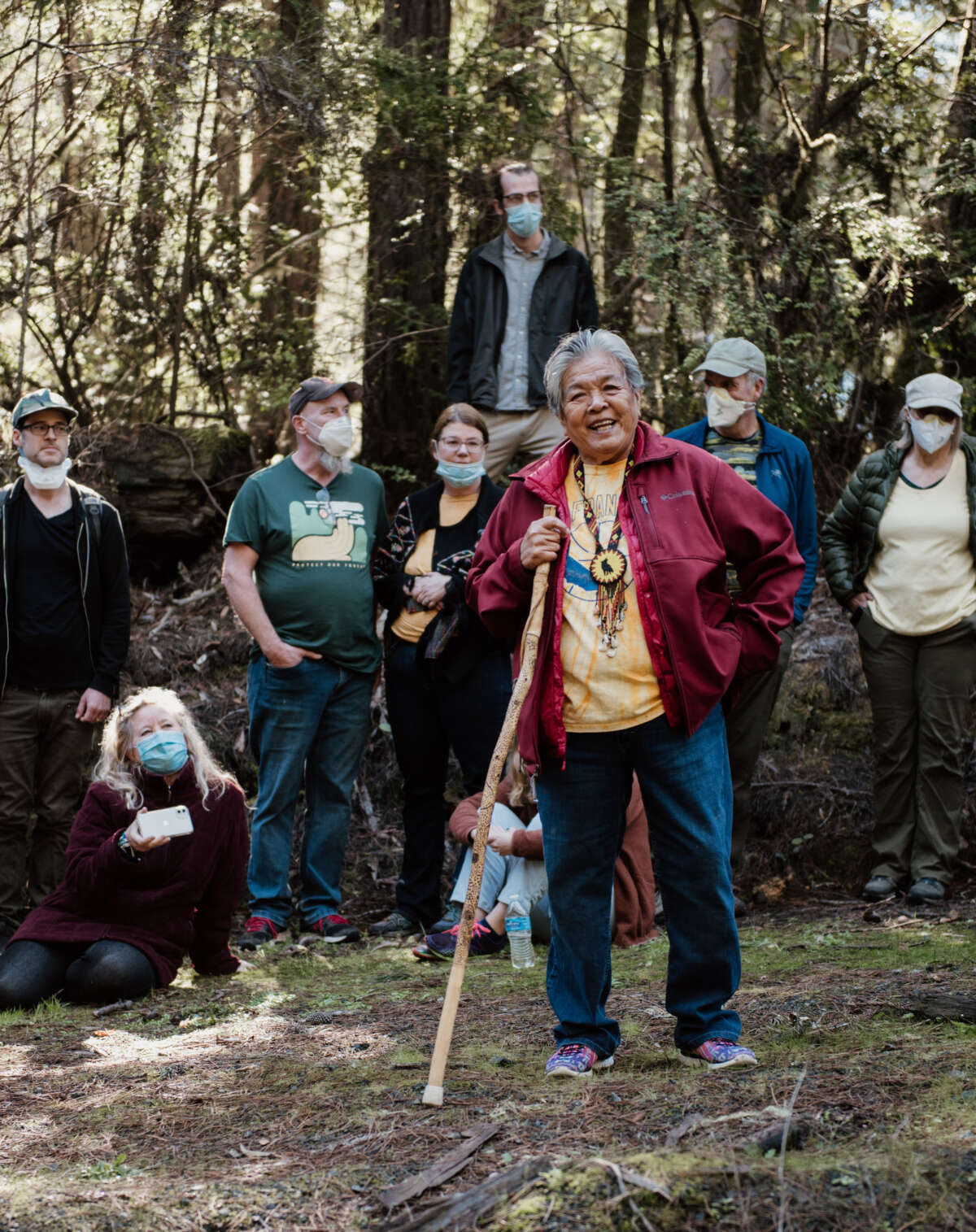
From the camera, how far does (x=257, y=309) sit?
10.4 m

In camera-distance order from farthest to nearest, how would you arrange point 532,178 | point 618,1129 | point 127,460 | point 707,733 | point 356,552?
1. point 127,460
2. point 532,178
3. point 356,552
4. point 707,733
5. point 618,1129

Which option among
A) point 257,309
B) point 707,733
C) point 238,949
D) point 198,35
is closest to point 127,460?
point 257,309

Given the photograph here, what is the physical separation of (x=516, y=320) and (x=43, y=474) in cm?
281

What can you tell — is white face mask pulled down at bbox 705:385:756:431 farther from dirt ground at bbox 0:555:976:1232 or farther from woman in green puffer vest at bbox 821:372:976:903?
dirt ground at bbox 0:555:976:1232

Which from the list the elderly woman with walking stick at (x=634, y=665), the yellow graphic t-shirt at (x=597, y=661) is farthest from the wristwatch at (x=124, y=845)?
the yellow graphic t-shirt at (x=597, y=661)

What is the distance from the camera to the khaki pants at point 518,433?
7.76 m

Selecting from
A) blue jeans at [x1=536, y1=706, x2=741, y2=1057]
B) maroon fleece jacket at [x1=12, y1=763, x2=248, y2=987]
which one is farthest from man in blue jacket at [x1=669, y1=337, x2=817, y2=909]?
blue jeans at [x1=536, y1=706, x2=741, y2=1057]

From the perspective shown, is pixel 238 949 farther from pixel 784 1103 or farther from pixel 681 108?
pixel 681 108

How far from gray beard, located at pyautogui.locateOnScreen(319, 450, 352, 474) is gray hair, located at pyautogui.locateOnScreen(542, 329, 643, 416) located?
9.80 feet

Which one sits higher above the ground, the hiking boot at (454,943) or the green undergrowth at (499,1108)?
the green undergrowth at (499,1108)

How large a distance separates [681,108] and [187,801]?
39.0 feet

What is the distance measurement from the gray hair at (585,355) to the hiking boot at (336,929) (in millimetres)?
3387

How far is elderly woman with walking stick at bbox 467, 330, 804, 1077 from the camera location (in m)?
3.73

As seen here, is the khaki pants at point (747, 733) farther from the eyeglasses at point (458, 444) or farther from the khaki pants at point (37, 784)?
the khaki pants at point (37, 784)
